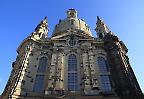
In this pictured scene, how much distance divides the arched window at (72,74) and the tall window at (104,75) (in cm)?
329

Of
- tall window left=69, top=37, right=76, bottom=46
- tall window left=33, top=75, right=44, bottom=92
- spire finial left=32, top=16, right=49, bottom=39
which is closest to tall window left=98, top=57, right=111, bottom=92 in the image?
tall window left=69, top=37, right=76, bottom=46

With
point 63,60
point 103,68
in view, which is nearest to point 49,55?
point 63,60

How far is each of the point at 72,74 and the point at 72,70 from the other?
74cm

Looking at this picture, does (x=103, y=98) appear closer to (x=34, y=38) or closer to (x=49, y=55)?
(x=49, y=55)

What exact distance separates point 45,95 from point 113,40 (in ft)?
44.6

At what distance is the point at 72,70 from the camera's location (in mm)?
27656

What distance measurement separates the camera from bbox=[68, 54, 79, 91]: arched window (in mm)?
25234

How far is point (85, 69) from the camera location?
2680cm

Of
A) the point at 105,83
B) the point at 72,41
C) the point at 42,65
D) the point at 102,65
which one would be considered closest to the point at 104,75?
the point at 105,83

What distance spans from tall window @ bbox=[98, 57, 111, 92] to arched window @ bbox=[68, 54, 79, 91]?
10.8 ft

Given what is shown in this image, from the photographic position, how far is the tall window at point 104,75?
2536cm

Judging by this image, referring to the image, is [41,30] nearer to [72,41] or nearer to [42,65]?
[72,41]

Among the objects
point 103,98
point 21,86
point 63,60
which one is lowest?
point 103,98

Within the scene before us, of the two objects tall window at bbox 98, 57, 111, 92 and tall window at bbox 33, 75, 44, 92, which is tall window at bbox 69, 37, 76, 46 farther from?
tall window at bbox 33, 75, 44, 92
